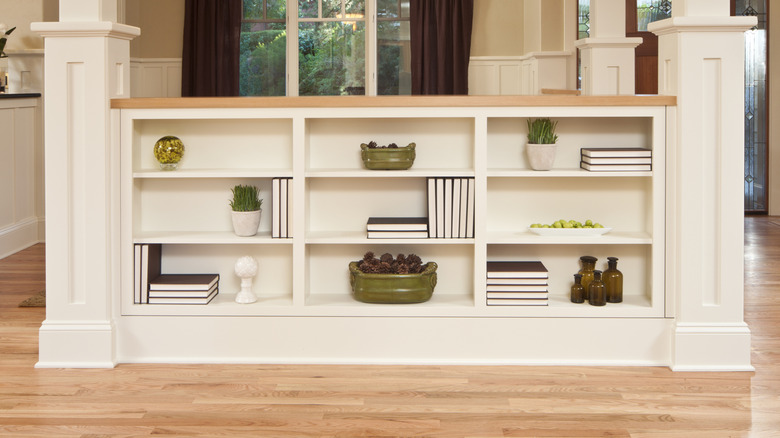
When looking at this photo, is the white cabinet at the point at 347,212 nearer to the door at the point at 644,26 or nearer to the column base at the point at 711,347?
the column base at the point at 711,347

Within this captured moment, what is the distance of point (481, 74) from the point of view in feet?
30.2

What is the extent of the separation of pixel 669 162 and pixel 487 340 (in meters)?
0.97

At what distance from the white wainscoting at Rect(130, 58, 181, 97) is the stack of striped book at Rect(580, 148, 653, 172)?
6.56m

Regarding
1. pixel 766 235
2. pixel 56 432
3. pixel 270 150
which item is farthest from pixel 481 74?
pixel 56 432

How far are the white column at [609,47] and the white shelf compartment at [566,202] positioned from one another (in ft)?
8.33

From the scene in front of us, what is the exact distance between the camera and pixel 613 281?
365 centimetres

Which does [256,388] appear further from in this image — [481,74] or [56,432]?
[481,74]

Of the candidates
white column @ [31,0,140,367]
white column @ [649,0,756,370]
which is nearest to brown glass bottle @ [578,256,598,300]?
white column @ [649,0,756,370]

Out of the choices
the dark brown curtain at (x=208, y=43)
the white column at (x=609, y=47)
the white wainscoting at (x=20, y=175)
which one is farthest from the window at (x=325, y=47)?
the white column at (x=609, y=47)

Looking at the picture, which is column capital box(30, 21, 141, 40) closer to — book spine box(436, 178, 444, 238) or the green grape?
book spine box(436, 178, 444, 238)

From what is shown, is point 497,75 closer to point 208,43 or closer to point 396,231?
point 208,43

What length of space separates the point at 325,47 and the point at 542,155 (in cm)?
616

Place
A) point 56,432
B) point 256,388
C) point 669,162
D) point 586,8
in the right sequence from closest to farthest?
point 56,432 → point 256,388 → point 669,162 → point 586,8

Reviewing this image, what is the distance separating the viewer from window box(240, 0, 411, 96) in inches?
368
